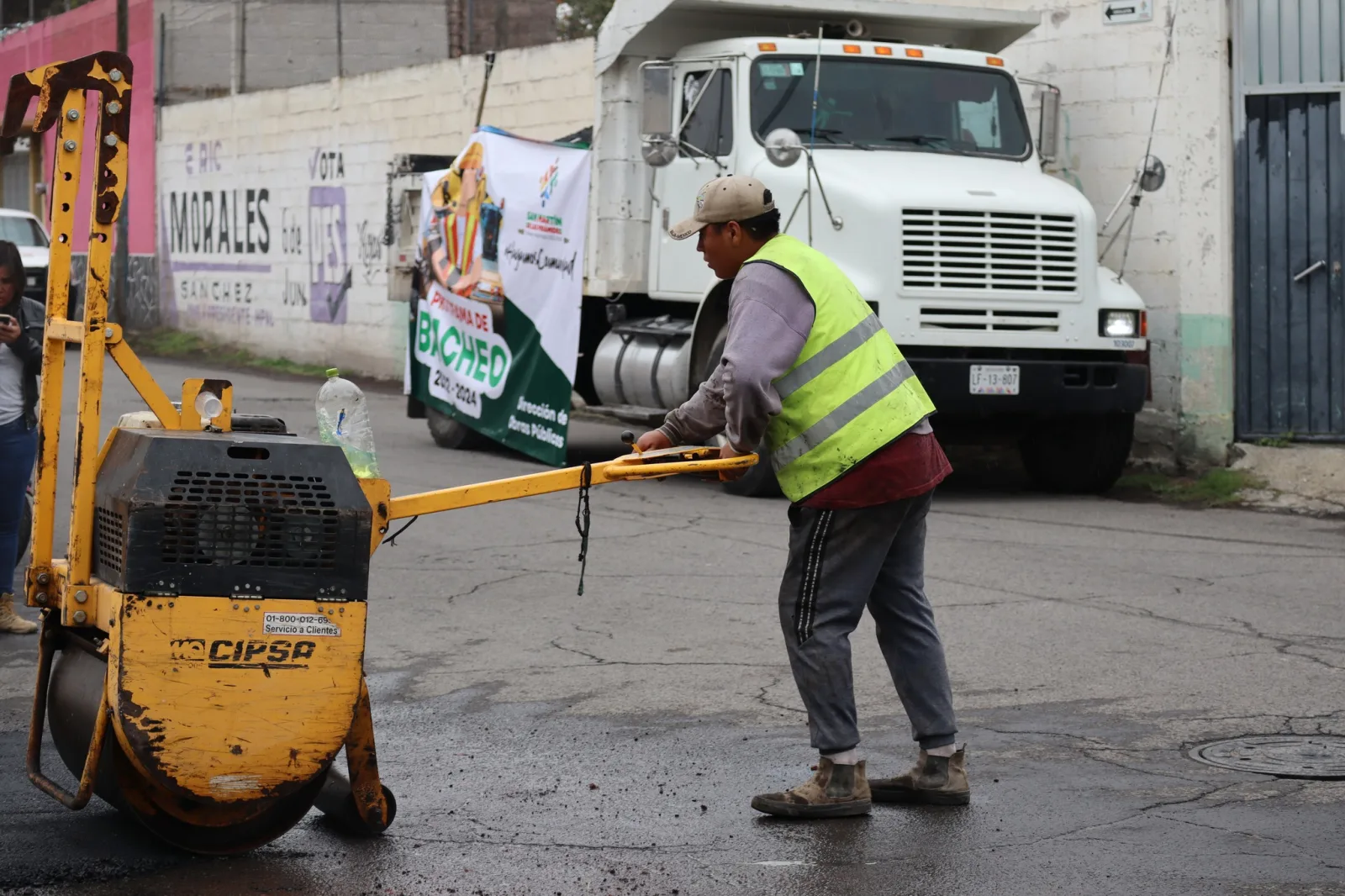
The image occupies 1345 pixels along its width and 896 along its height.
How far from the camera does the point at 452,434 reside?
14789mm

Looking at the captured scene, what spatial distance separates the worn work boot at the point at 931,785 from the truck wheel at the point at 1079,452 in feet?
24.4

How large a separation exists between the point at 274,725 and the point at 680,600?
13.4 feet

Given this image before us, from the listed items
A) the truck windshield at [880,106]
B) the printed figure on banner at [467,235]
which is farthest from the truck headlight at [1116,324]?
the printed figure on banner at [467,235]

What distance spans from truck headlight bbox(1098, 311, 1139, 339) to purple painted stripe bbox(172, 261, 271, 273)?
15.8 m

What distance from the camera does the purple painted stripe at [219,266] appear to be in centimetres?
2550

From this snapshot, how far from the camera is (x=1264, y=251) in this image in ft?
41.1

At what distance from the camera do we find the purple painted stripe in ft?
83.7

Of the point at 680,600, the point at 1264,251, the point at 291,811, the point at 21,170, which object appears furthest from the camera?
the point at 21,170

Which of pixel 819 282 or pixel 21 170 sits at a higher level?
pixel 21 170

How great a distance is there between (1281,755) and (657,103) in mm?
7971

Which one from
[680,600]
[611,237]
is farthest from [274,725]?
[611,237]

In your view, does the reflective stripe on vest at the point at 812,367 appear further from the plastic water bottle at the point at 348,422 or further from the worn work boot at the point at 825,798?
the plastic water bottle at the point at 348,422

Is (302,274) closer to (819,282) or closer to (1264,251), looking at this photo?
(1264,251)

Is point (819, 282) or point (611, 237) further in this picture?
point (611, 237)
